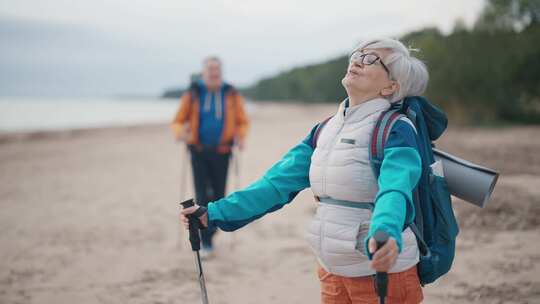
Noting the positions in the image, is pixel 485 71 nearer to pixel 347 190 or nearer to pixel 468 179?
pixel 468 179

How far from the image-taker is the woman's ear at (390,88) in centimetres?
199

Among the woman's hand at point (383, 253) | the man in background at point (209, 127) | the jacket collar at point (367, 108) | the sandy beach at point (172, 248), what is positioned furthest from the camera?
the man in background at point (209, 127)

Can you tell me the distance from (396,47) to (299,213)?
531cm

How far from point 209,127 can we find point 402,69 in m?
3.59

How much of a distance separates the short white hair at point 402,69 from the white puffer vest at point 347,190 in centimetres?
→ 11

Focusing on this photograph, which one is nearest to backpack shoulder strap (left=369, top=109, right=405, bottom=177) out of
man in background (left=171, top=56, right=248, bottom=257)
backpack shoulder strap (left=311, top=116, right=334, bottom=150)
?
backpack shoulder strap (left=311, top=116, right=334, bottom=150)

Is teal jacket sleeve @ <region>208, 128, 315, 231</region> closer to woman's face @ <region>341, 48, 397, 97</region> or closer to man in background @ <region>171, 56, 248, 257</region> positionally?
woman's face @ <region>341, 48, 397, 97</region>

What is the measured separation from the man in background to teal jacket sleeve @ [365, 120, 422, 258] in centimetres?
369

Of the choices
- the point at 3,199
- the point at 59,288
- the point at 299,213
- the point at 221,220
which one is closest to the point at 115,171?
the point at 3,199

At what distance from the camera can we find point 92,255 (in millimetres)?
5445

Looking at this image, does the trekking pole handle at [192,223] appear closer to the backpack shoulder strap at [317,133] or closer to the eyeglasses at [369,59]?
the backpack shoulder strap at [317,133]

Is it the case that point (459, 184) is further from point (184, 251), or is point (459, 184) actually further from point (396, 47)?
point (184, 251)

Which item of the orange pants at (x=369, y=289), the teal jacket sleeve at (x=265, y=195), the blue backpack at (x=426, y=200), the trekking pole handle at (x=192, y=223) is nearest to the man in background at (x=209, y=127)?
the trekking pole handle at (x=192, y=223)

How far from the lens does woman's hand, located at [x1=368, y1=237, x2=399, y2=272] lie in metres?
1.57
